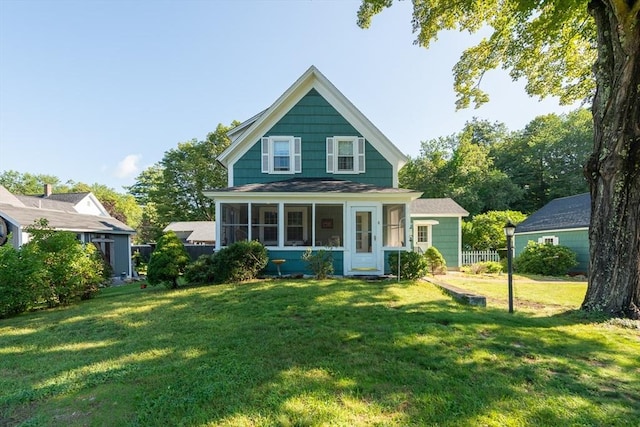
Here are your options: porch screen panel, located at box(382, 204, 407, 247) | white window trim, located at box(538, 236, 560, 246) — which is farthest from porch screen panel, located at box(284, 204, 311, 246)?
white window trim, located at box(538, 236, 560, 246)

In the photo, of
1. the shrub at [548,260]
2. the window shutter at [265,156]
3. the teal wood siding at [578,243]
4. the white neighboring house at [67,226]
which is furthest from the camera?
the teal wood siding at [578,243]

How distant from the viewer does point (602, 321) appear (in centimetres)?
580

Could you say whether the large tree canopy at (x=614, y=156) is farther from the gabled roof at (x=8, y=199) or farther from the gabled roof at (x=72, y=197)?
the gabled roof at (x=72, y=197)

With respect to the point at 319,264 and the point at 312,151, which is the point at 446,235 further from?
the point at 319,264

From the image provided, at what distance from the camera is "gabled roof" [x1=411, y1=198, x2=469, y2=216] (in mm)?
16138

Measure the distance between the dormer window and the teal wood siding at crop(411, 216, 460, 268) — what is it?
7.69 metres

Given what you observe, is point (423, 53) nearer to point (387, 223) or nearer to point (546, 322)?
point (387, 223)

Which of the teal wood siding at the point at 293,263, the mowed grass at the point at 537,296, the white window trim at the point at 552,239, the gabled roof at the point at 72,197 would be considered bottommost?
the mowed grass at the point at 537,296

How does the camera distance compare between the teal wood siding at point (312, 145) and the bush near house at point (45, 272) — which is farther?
the teal wood siding at point (312, 145)

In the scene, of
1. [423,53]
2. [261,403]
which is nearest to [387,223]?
A: [423,53]

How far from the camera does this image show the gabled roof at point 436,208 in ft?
52.9

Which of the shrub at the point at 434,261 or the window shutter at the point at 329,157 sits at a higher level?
the window shutter at the point at 329,157

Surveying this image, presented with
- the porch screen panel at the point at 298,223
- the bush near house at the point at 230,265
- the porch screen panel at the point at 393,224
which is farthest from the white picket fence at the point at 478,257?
the bush near house at the point at 230,265

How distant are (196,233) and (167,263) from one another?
17.6 meters
